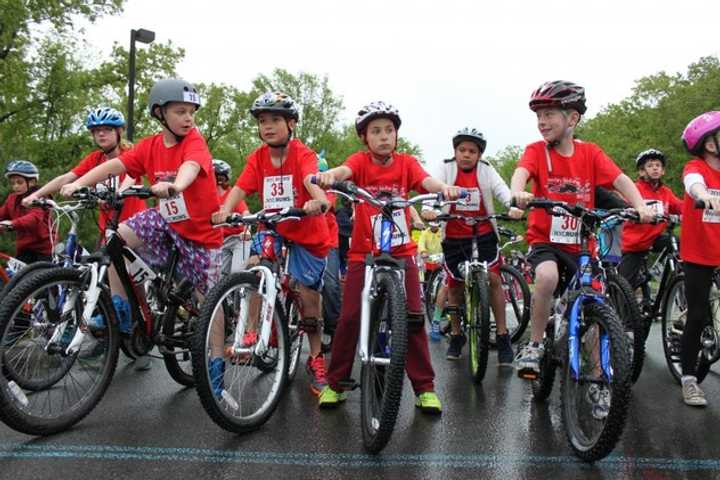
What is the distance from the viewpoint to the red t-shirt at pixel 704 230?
14.7 ft

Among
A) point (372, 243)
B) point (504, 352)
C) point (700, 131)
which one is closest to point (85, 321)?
point (372, 243)

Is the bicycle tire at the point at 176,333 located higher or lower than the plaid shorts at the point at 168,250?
lower

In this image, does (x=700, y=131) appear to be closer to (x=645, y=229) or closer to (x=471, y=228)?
(x=471, y=228)

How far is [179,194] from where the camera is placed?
173 inches

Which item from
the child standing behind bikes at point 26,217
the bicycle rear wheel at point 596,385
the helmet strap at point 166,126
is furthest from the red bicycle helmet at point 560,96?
the child standing behind bikes at point 26,217

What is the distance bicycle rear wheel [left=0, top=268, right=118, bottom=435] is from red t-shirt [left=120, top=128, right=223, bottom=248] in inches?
33.6

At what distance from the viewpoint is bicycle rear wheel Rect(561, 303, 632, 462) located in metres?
3.14

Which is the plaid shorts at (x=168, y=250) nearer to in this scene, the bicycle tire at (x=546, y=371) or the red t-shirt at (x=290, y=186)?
the red t-shirt at (x=290, y=186)

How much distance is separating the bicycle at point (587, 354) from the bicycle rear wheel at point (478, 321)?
776 mm

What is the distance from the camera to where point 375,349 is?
380 centimetres

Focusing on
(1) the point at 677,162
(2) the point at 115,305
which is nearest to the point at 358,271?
(2) the point at 115,305

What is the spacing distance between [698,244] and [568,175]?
38.7 inches

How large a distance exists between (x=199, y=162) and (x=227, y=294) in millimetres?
1038

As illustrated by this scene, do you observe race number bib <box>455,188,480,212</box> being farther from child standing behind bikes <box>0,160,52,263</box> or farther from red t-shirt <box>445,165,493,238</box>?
child standing behind bikes <box>0,160,52,263</box>
